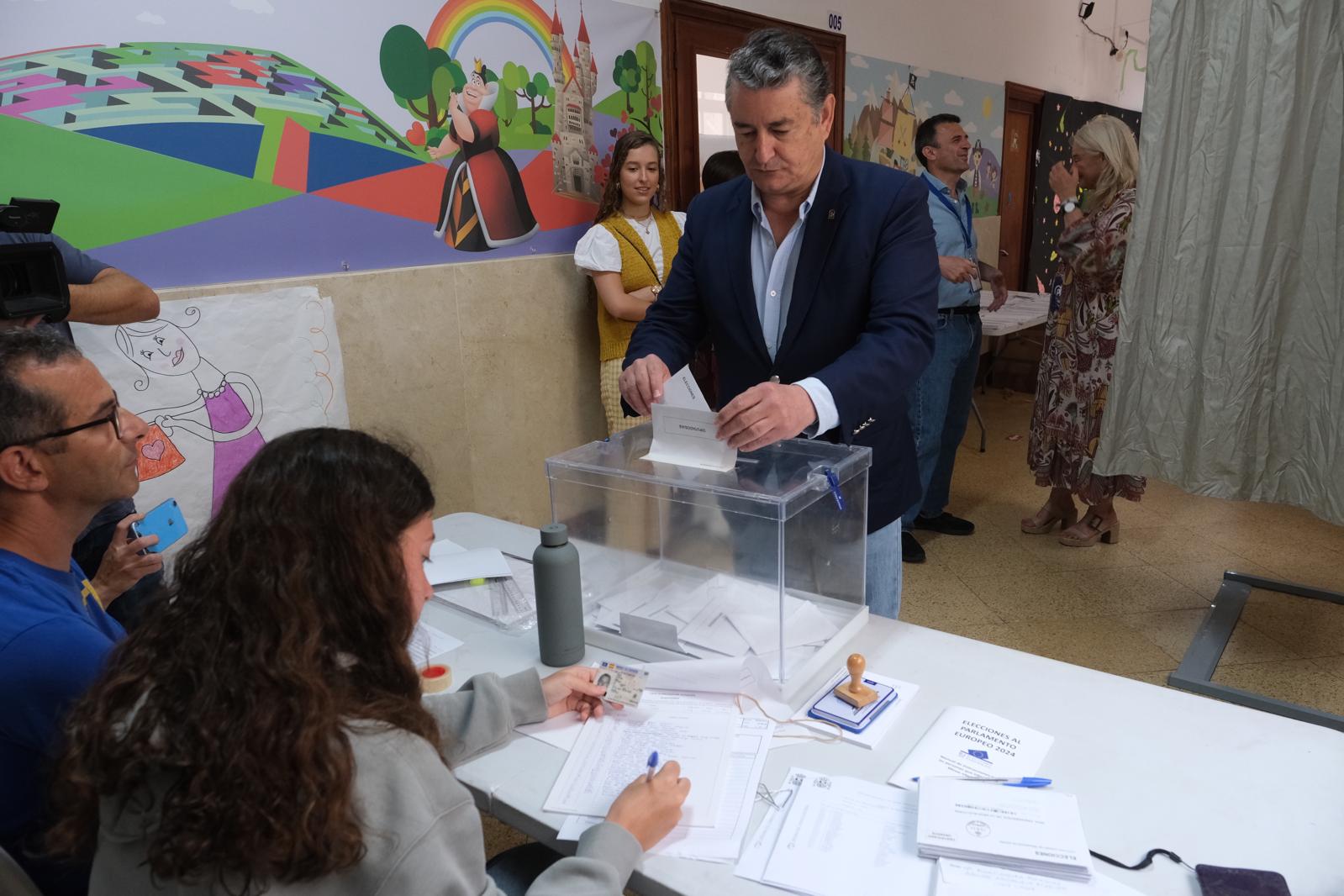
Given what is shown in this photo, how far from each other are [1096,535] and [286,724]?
147 inches

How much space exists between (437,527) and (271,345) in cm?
82

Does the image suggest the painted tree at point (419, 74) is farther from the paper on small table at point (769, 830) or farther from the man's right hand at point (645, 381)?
the paper on small table at point (769, 830)

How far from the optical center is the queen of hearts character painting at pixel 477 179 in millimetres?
2875

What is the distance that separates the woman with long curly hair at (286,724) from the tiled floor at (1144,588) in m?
1.40

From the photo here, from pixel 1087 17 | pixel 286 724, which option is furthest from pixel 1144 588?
pixel 1087 17

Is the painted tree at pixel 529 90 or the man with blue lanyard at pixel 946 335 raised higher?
the painted tree at pixel 529 90

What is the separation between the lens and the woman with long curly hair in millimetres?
740

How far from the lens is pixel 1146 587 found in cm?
338

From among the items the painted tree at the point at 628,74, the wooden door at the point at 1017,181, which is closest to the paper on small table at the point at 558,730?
the painted tree at the point at 628,74

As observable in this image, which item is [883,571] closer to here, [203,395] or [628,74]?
[203,395]

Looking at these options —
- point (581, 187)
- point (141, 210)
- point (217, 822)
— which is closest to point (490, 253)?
point (581, 187)

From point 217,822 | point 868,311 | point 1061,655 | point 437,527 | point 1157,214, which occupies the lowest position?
point 1061,655

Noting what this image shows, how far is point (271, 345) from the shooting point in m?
2.48

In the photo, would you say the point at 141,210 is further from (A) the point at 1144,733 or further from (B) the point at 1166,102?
(B) the point at 1166,102
